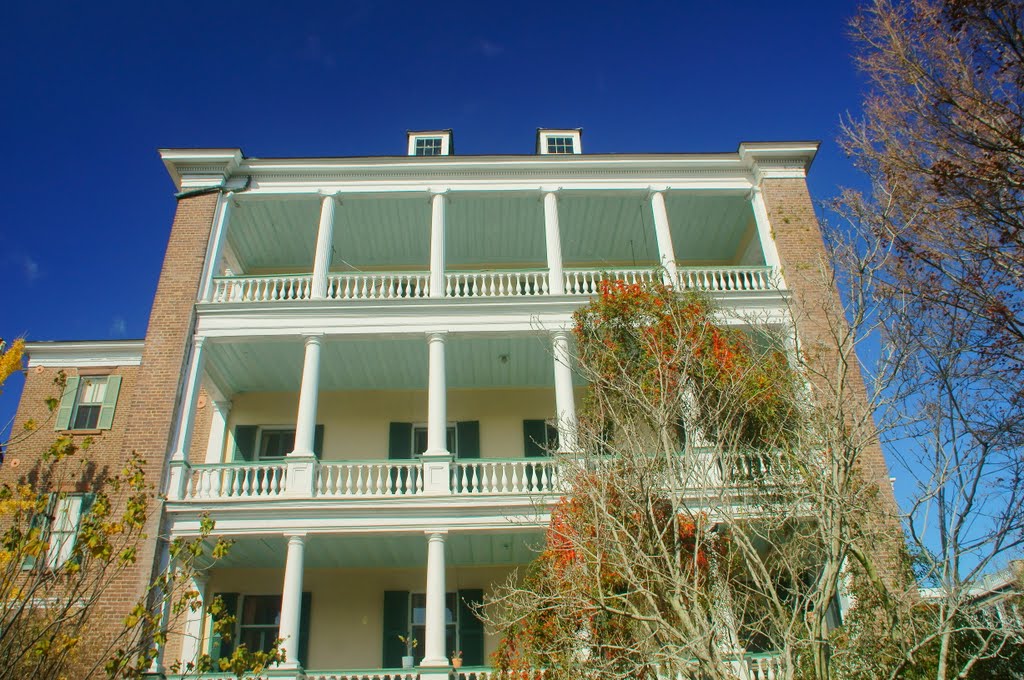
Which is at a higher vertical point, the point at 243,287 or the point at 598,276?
the point at 243,287

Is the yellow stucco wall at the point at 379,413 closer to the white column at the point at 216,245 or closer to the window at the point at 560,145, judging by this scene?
the white column at the point at 216,245

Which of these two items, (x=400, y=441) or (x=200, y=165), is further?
(x=400, y=441)

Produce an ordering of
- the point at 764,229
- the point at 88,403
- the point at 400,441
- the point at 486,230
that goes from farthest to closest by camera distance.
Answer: the point at 486,230 < the point at 88,403 < the point at 400,441 < the point at 764,229

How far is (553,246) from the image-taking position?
16.6 m

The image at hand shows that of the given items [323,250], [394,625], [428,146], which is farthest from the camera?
[428,146]

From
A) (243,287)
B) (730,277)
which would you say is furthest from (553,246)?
(243,287)

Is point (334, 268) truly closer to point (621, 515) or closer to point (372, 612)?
point (372, 612)

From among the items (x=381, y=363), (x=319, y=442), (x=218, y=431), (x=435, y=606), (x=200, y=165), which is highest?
(x=200, y=165)

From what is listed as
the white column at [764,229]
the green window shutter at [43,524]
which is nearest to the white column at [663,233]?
the white column at [764,229]

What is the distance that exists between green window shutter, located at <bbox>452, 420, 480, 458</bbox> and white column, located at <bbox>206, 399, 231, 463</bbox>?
17.9 feet

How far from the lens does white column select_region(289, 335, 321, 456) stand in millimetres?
14500

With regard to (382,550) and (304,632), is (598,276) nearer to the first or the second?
(382,550)

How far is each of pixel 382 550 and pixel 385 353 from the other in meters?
4.24

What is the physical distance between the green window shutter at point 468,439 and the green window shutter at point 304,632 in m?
4.42
